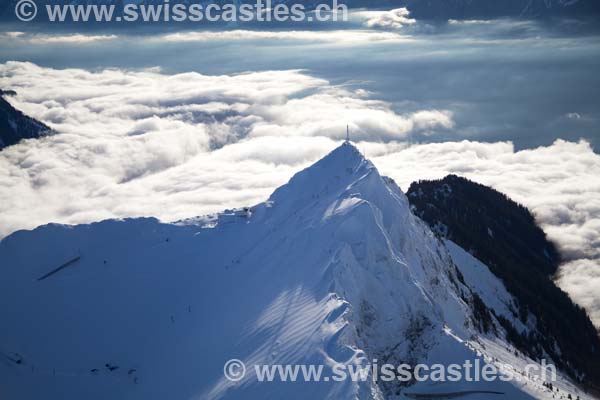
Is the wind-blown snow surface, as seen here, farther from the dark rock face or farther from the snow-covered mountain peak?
the dark rock face

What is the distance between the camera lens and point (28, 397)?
5241 centimetres

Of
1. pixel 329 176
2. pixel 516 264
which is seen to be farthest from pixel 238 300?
pixel 516 264

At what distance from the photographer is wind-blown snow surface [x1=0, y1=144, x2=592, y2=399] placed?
169 ft

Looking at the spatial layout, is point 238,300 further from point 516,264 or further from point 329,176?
point 516,264

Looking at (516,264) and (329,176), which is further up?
(329,176)

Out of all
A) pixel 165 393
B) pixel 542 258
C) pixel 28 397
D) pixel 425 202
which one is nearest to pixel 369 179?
pixel 165 393

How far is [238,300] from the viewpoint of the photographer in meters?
59.2

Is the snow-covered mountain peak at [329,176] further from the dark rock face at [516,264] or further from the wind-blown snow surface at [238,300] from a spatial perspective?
the dark rock face at [516,264]

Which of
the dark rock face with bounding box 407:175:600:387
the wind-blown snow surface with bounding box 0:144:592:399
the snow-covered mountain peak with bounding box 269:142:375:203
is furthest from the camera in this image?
the dark rock face with bounding box 407:175:600:387

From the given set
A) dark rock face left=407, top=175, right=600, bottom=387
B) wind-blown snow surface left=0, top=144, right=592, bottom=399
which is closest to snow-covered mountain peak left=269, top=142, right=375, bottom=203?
wind-blown snow surface left=0, top=144, right=592, bottom=399

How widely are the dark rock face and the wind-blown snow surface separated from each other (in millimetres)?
43110

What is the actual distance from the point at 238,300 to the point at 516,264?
123 meters

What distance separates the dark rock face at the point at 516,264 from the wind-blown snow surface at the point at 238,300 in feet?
141

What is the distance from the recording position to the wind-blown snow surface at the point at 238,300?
51.6 m
